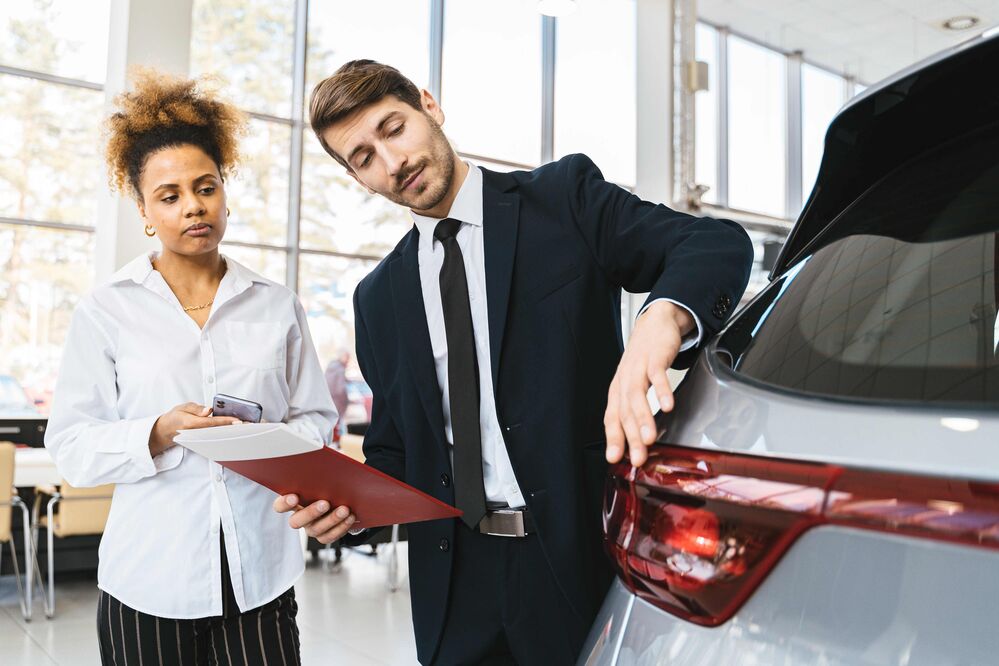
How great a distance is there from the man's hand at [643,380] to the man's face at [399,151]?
0.55 meters

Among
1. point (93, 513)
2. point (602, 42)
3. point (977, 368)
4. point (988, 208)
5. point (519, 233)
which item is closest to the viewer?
point (977, 368)

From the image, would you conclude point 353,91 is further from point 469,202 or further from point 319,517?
point 319,517

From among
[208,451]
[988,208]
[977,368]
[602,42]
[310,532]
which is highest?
[602,42]

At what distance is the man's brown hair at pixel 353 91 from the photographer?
1376mm

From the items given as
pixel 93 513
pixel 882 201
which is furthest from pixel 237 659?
pixel 93 513

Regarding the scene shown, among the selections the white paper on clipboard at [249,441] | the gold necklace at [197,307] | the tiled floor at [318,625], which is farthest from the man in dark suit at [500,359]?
the tiled floor at [318,625]

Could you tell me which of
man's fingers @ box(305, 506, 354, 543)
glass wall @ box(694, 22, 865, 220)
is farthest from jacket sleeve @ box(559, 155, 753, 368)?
glass wall @ box(694, 22, 865, 220)

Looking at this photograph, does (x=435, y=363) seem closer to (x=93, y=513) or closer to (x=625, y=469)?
(x=625, y=469)

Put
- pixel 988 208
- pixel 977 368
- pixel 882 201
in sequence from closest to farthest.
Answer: pixel 977 368
pixel 988 208
pixel 882 201

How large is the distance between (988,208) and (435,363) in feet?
2.73

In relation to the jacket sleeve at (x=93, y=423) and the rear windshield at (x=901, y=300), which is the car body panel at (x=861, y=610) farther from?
the jacket sleeve at (x=93, y=423)

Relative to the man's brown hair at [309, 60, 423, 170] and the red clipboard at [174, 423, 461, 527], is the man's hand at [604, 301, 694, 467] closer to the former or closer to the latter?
the red clipboard at [174, 423, 461, 527]

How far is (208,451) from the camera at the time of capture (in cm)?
117

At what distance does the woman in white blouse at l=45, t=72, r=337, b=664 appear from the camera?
4.64 feet
